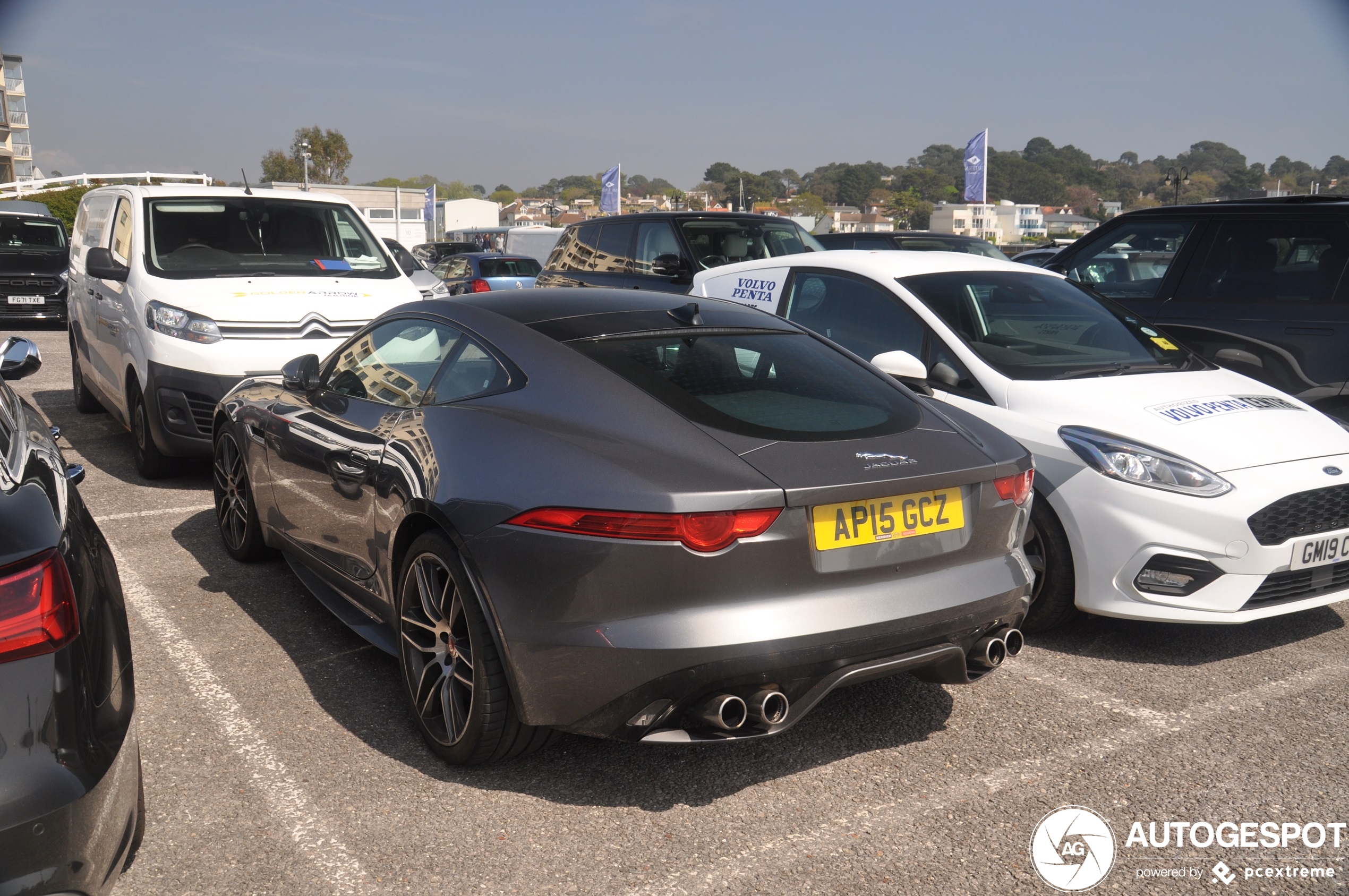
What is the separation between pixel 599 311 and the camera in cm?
373

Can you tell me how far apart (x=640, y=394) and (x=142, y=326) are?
4.89 m

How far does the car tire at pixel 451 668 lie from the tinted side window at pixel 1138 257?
459cm

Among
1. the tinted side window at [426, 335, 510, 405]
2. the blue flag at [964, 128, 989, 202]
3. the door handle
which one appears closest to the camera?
the tinted side window at [426, 335, 510, 405]

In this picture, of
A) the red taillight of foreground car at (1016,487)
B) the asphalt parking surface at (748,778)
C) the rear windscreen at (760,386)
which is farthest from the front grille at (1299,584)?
the rear windscreen at (760,386)

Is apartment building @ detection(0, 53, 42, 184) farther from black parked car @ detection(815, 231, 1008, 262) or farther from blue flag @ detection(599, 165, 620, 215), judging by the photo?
black parked car @ detection(815, 231, 1008, 262)

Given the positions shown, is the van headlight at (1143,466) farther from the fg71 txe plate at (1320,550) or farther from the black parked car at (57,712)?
the black parked car at (57,712)

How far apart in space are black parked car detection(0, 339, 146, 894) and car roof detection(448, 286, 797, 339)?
1.61 meters

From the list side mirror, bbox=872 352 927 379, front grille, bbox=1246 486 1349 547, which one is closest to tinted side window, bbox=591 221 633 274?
side mirror, bbox=872 352 927 379

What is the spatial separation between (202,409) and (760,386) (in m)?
4.47

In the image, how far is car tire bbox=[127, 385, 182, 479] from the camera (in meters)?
6.69

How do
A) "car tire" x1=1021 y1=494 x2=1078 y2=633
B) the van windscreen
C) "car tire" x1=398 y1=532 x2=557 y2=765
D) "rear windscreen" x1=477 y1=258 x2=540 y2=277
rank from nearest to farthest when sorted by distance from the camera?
1. "car tire" x1=398 y1=532 x2=557 y2=765
2. "car tire" x1=1021 y1=494 x2=1078 y2=633
3. the van windscreen
4. "rear windscreen" x1=477 y1=258 x2=540 y2=277

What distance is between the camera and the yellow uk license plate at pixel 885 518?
9.16ft

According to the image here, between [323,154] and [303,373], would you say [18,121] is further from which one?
[303,373]

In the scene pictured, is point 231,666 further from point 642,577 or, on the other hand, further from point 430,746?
point 642,577
